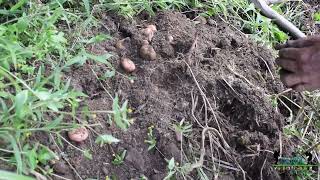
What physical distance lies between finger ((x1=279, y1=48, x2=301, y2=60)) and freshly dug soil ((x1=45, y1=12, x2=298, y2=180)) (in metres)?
0.40

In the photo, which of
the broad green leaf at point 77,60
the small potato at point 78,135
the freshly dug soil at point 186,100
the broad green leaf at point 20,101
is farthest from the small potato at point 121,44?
the broad green leaf at point 20,101

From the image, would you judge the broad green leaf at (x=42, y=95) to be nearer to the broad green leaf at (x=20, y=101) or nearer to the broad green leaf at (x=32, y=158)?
the broad green leaf at (x=20, y=101)

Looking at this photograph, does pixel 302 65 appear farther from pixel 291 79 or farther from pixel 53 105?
pixel 53 105

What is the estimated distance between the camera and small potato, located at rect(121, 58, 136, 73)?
2.29 metres

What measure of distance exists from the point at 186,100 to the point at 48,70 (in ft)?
1.87

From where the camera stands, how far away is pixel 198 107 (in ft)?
7.68

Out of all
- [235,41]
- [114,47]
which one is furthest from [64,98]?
[235,41]

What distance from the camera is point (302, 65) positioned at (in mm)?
1999

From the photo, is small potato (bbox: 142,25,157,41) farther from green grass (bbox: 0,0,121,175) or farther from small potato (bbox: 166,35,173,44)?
green grass (bbox: 0,0,121,175)

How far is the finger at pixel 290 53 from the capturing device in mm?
2033

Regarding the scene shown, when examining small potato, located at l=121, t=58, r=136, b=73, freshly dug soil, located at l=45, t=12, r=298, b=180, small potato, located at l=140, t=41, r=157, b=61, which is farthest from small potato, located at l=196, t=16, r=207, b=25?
small potato, located at l=121, t=58, r=136, b=73

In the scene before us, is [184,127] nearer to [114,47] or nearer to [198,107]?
[198,107]

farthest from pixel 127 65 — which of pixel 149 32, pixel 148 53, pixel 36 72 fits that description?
pixel 36 72

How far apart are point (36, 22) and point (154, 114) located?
0.57 meters
